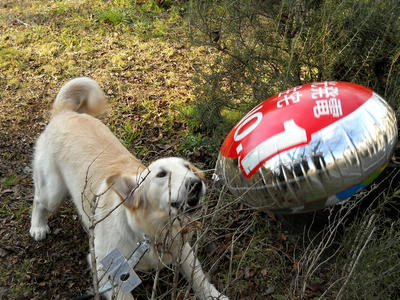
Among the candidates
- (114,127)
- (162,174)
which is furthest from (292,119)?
(114,127)

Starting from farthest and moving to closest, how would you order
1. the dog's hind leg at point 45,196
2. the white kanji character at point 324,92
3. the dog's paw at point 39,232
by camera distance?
the dog's paw at point 39,232
the dog's hind leg at point 45,196
the white kanji character at point 324,92

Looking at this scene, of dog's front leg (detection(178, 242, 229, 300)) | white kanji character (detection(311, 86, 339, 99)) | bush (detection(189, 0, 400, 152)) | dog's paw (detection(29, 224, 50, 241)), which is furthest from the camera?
dog's paw (detection(29, 224, 50, 241))

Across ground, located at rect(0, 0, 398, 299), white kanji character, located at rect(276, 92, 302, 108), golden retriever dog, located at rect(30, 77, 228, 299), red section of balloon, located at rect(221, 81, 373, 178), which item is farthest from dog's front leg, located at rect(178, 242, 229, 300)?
white kanji character, located at rect(276, 92, 302, 108)

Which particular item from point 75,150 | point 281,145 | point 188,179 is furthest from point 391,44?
point 75,150

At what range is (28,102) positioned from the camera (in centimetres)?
674

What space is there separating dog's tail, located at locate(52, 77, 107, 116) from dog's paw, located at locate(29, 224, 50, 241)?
114 centimetres

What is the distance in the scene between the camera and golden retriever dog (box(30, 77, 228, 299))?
308cm

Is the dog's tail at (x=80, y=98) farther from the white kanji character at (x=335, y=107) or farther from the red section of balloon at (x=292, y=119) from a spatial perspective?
the white kanji character at (x=335, y=107)

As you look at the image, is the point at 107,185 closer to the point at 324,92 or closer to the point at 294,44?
the point at 324,92

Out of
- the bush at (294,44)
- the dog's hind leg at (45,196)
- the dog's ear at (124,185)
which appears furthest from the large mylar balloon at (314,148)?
the dog's hind leg at (45,196)

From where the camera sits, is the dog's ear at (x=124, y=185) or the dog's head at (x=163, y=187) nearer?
the dog's head at (x=163, y=187)

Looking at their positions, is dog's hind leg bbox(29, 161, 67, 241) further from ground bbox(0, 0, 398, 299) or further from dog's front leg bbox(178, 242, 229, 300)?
dog's front leg bbox(178, 242, 229, 300)

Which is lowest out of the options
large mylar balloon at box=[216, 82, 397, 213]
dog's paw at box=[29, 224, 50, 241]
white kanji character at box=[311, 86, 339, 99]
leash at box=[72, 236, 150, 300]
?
dog's paw at box=[29, 224, 50, 241]

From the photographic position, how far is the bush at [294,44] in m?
3.81
